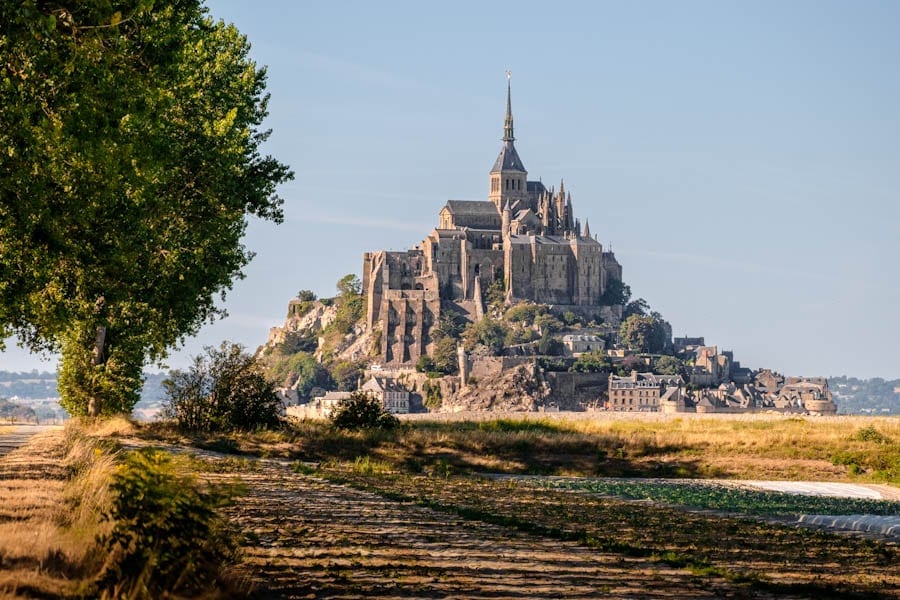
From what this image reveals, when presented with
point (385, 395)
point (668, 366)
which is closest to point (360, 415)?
point (385, 395)

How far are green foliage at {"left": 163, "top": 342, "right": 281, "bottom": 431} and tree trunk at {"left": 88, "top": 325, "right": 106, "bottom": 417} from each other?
2.21 metres

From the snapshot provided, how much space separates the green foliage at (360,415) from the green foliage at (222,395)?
12.2 ft

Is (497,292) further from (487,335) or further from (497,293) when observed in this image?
(487,335)

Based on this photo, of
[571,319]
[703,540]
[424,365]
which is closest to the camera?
[703,540]

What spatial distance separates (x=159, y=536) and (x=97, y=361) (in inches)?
1298

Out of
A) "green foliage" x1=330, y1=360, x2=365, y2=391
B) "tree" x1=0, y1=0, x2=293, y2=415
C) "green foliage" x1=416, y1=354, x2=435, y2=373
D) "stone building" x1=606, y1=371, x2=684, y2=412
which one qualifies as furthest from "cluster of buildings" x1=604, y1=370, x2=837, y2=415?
"tree" x1=0, y1=0, x2=293, y2=415

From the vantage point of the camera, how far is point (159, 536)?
442 inches

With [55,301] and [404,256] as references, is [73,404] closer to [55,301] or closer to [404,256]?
[55,301]

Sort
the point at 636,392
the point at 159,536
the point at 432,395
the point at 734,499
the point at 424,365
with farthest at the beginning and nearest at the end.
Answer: the point at 424,365, the point at 432,395, the point at 636,392, the point at 734,499, the point at 159,536

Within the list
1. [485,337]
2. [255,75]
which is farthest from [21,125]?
[485,337]

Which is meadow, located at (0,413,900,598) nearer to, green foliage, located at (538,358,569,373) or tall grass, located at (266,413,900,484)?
A: tall grass, located at (266,413,900,484)

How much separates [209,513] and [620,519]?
10945 mm

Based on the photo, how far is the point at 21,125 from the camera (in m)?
18.1

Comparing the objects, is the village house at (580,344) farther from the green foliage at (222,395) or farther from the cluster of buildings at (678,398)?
the green foliage at (222,395)
